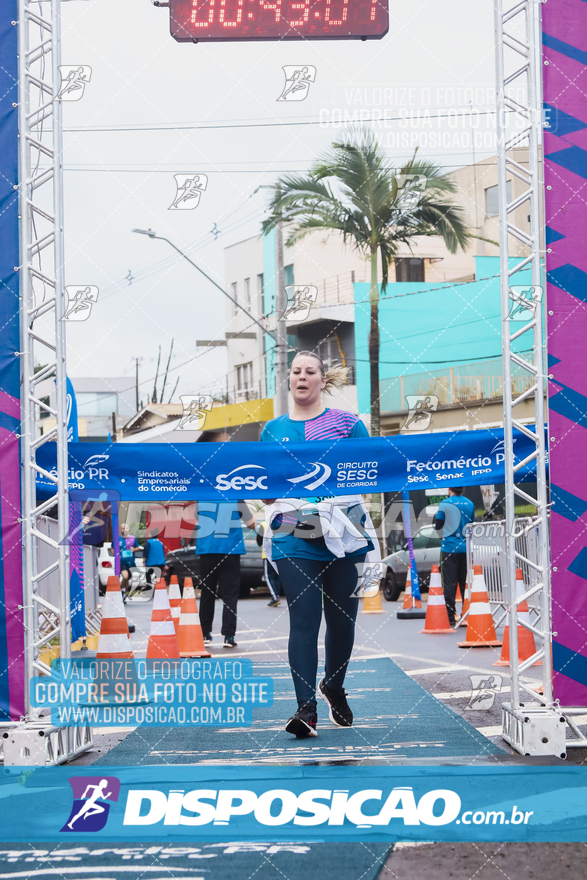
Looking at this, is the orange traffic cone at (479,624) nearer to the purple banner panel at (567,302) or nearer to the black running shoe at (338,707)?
the black running shoe at (338,707)

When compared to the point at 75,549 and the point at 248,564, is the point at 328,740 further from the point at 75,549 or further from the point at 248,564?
the point at 248,564

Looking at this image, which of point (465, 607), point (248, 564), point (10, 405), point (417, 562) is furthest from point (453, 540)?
point (248, 564)

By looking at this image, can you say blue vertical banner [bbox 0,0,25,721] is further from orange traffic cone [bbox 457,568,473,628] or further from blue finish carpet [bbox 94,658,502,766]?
orange traffic cone [bbox 457,568,473,628]

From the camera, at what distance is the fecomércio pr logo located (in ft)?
11.6

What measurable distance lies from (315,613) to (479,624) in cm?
483

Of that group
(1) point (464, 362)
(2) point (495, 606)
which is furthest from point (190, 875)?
(1) point (464, 362)

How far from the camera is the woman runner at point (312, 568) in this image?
4957 mm

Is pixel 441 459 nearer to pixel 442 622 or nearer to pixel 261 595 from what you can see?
pixel 442 622

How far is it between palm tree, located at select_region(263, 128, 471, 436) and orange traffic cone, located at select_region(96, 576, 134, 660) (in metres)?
14.1

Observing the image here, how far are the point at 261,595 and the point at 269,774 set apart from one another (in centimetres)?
1612

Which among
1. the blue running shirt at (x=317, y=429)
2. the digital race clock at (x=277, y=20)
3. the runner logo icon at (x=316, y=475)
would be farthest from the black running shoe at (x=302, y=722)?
the digital race clock at (x=277, y=20)

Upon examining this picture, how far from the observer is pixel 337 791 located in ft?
12.3

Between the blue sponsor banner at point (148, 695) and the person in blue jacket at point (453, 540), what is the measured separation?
4276 millimetres

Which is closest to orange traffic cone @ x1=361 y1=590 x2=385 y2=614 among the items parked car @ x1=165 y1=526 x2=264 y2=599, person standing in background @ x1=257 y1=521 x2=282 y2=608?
person standing in background @ x1=257 y1=521 x2=282 y2=608
